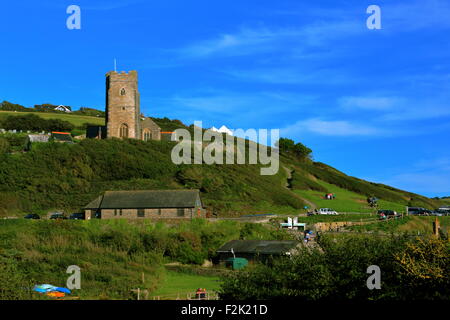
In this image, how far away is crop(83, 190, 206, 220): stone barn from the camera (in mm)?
51875

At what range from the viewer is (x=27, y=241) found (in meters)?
43.3

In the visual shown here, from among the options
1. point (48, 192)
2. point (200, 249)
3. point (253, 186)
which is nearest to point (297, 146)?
point (253, 186)

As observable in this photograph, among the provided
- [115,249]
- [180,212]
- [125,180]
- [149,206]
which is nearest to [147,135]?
[125,180]

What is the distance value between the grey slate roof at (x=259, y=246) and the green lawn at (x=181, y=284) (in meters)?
4.62

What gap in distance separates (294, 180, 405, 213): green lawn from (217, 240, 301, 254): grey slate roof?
2805cm

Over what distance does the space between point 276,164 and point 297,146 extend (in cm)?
3322

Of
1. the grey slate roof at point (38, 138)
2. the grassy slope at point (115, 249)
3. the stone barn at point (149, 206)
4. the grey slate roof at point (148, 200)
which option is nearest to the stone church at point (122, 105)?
the grey slate roof at point (38, 138)

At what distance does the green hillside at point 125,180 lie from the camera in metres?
60.2

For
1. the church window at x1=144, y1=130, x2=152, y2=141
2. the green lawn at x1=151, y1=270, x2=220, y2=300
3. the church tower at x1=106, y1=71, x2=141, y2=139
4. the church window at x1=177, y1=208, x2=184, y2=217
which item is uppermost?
the church tower at x1=106, y1=71, x2=141, y2=139

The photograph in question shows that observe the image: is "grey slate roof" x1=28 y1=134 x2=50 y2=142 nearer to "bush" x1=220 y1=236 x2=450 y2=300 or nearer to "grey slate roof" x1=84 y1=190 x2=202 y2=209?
"grey slate roof" x1=84 y1=190 x2=202 y2=209

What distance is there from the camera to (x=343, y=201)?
261ft

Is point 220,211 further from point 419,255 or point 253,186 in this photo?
point 419,255

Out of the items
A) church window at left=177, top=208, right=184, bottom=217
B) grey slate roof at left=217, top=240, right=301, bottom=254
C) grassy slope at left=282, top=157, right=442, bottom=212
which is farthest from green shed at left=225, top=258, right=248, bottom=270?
grassy slope at left=282, top=157, right=442, bottom=212

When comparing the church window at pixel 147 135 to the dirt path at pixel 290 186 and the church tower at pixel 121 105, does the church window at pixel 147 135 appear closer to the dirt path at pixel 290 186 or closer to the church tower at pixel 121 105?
the church tower at pixel 121 105
